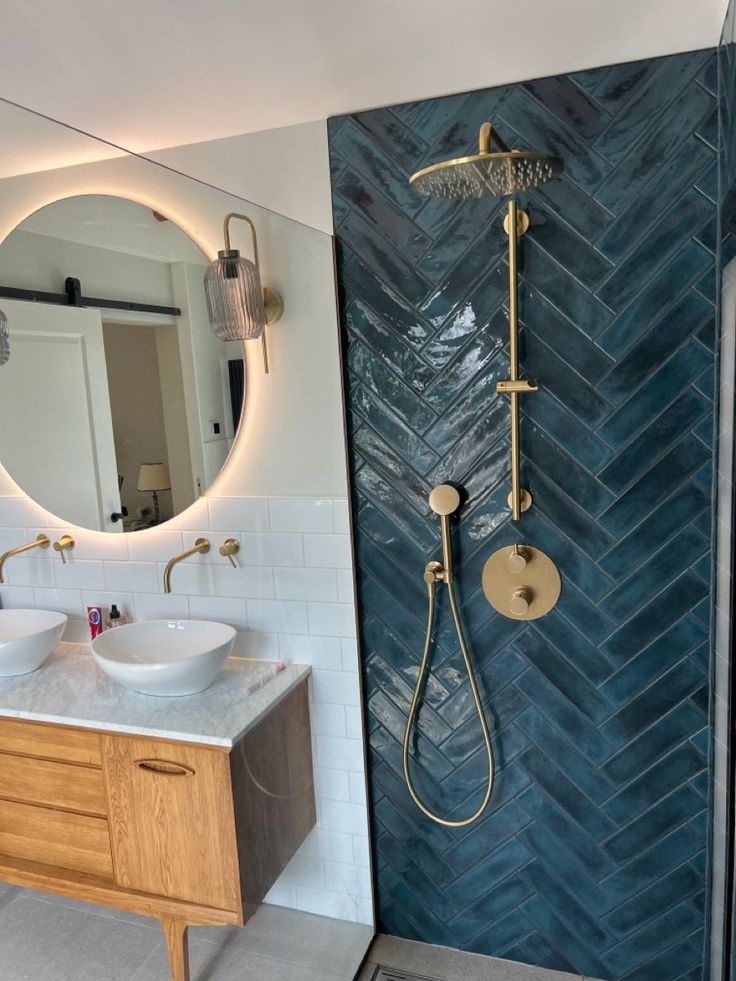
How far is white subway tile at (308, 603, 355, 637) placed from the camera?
236 centimetres

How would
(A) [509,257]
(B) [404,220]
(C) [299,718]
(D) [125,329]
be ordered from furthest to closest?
1. (C) [299,718]
2. (B) [404,220]
3. (A) [509,257]
4. (D) [125,329]

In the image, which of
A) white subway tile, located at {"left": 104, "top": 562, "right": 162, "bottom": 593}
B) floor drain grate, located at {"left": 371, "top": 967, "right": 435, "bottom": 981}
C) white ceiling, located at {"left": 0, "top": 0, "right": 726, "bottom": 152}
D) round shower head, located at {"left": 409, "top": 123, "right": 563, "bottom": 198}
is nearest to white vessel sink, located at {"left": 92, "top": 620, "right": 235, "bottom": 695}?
white subway tile, located at {"left": 104, "top": 562, "right": 162, "bottom": 593}

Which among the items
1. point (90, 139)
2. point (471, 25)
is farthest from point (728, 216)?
point (90, 139)

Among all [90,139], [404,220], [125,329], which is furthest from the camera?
[404,220]

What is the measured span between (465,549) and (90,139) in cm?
144

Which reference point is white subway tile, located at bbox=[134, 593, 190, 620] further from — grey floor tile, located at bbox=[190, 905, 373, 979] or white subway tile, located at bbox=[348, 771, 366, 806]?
grey floor tile, located at bbox=[190, 905, 373, 979]

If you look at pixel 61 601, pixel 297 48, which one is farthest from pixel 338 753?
pixel 297 48

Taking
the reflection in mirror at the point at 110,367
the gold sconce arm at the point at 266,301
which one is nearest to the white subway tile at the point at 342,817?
the reflection in mirror at the point at 110,367

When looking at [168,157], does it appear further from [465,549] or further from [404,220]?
[465,549]

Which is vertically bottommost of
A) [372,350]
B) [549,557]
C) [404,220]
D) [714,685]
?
[714,685]

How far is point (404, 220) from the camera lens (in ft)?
7.08

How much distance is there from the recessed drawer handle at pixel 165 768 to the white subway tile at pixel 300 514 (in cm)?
71

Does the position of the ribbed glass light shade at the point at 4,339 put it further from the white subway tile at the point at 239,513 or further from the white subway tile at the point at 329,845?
the white subway tile at the point at 329,845

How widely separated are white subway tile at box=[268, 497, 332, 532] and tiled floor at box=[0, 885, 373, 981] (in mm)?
1273
